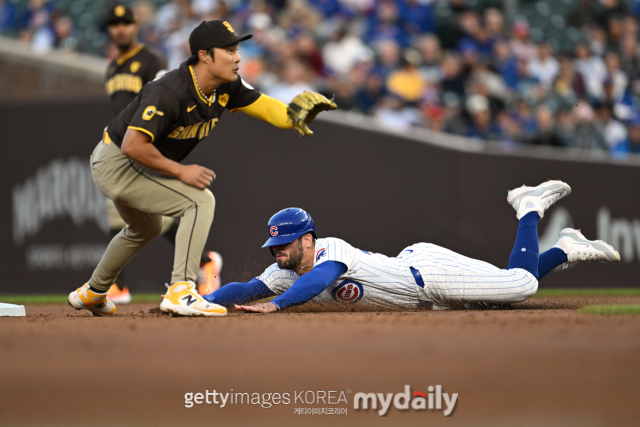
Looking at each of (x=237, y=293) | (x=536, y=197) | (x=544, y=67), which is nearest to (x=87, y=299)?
(x=237, y=293)

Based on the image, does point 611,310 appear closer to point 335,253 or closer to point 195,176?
point 335,253

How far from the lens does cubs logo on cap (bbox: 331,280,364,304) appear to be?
379 centimetres

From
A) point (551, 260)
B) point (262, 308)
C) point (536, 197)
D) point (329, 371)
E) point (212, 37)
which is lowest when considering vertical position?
point (329, 371)

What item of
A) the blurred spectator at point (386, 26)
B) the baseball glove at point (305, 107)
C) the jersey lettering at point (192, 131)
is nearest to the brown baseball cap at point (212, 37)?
the jersey lettering at point (192, 131)

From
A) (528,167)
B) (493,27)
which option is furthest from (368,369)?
(493,27)

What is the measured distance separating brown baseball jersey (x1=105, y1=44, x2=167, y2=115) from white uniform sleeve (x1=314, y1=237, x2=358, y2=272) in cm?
233

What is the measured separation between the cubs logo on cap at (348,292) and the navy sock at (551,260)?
48.3 inches

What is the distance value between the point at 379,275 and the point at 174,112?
51.5 inches

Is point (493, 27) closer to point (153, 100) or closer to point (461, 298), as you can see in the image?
point (461, 298)

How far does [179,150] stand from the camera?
3707 millimetres

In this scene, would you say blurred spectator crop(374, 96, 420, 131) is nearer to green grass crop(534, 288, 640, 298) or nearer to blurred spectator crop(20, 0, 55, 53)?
green grass crop(534, 288, 640, 298)

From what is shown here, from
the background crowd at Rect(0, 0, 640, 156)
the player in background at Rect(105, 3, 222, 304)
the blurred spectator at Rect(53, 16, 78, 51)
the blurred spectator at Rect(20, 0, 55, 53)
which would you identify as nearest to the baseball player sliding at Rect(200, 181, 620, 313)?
the player in background at Rect(105, 3, 222, 304)

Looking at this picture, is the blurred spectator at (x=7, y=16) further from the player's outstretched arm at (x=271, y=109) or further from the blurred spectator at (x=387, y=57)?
the player's outstretched arm at (x=271, y=109)

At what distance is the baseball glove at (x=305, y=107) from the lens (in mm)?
3828
